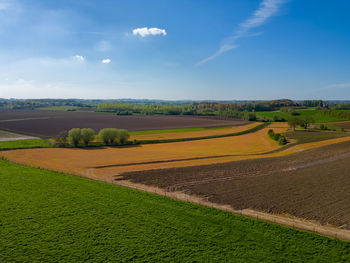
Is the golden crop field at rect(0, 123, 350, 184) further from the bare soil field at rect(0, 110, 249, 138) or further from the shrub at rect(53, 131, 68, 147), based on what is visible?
the bare soil field at rect(0, 110, 249, 138)

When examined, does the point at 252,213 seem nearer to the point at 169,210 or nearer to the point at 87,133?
the point at 169,210

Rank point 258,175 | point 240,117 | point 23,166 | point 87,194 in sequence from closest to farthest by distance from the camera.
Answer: point 87,194, point 258,175, point 23,166, point 240,117

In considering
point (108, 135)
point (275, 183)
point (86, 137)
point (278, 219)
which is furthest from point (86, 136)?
point (278, 219)

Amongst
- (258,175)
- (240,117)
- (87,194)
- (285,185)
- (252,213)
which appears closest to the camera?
(252,213)

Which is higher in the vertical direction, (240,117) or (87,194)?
(240,117)

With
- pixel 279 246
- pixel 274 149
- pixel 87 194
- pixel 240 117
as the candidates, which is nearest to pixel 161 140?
pixel 274 149

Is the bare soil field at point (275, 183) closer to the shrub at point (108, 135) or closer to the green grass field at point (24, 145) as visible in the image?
the shrub at point (108, 135)

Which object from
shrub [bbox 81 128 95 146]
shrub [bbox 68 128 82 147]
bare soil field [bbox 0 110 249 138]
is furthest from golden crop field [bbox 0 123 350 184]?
bare soil field [bbox 0 110 249 138]

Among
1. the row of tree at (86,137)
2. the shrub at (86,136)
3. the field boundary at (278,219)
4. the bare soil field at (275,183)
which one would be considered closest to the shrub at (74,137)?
the row of tree at (86,137)
